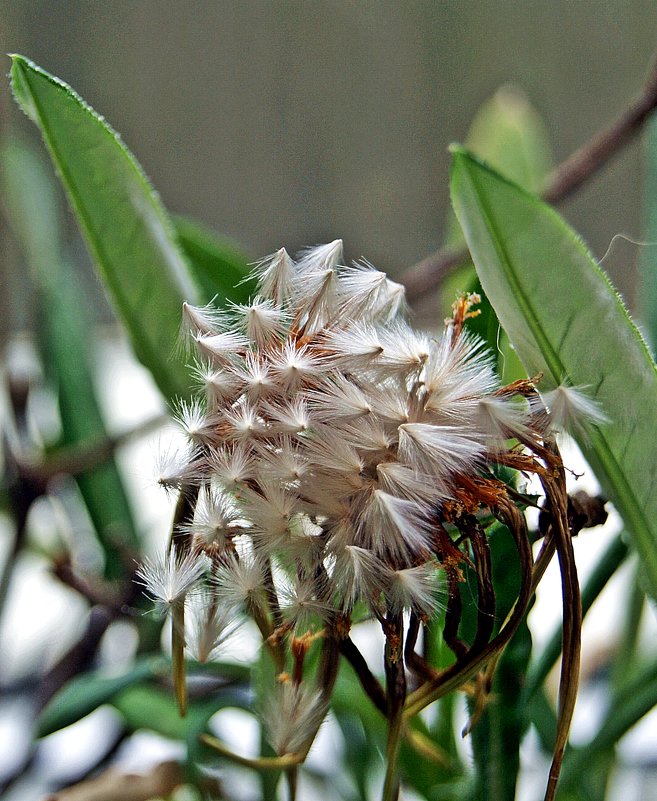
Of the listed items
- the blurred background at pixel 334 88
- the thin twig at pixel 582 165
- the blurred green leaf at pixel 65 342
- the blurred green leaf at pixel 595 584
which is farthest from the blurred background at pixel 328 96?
the blurred green leaf at pixel 595 584

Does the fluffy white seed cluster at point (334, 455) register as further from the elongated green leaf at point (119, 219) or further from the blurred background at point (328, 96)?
the blurred background at point (328, 96)

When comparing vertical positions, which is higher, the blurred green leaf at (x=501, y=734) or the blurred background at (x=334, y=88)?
the blurred background at (x=334, y=88)

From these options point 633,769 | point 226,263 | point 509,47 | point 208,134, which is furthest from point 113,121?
point 633,769

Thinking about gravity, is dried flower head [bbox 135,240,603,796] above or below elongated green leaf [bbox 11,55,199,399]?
below

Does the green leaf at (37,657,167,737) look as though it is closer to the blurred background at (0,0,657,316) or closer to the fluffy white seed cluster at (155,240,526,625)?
the fluffy white seed cluster at (155,240,526,625)

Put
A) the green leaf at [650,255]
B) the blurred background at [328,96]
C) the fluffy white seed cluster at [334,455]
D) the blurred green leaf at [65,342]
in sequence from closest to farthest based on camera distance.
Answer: the fluffy white seed cluster at [334,455]
the green leaf at [650,255]
the blurred green leaf at [65,342]
the blurred background at [328,96]

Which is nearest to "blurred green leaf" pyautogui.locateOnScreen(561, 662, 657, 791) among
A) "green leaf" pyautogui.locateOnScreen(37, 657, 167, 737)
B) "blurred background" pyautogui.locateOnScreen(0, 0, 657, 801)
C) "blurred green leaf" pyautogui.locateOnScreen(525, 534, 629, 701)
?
"blurred green leaf" pyautogui.locateOnScreen(525, 534, 629, 701)

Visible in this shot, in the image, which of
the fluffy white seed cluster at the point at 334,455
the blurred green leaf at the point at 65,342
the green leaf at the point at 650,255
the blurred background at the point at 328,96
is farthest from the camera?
the blurred background at the point at 328,96

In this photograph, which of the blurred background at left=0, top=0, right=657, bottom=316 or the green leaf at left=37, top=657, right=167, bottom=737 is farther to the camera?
the blurred background at left=0, top=0, right=657, bottom=316
